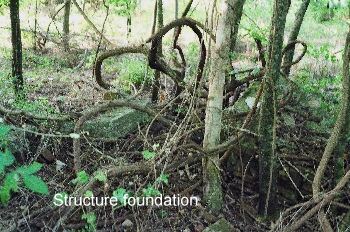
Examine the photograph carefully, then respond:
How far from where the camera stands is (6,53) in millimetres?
9086

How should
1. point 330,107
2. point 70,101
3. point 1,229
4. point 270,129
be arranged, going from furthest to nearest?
point 70,101 < point 330,107 < point 270,129 < point 1,229

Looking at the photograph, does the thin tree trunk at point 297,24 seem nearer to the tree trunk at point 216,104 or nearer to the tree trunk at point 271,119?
the tree trunk at point 271,119

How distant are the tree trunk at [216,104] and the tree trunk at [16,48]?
2.94 metres

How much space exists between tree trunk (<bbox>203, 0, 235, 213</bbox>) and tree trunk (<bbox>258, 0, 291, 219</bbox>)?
0.40 metres

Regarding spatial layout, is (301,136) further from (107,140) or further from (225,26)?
(107,140)

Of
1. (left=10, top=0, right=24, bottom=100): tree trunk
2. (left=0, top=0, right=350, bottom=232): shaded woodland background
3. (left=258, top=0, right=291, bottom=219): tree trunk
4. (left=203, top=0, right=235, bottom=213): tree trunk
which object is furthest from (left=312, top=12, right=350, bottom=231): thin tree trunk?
(left=10, top=0, right=24, bottom=100): tree trunk

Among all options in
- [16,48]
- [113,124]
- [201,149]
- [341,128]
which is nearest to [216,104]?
[201,149]

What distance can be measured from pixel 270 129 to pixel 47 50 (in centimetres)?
900

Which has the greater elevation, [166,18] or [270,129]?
[166,18]

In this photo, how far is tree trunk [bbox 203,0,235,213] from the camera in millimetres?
3342

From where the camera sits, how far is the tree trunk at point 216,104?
11.0 feet

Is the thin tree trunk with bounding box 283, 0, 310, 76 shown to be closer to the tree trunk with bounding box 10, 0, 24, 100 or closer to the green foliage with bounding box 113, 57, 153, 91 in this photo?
the green foliage with bounding box 113, 57, 153, 91

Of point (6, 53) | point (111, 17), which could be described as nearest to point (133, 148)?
point (6, 53)

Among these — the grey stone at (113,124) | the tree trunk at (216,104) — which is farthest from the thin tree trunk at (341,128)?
the grey stone at (113,124)
